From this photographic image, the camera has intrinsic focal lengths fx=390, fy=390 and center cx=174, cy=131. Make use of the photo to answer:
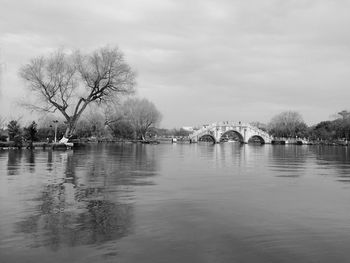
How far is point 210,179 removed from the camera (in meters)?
14.0

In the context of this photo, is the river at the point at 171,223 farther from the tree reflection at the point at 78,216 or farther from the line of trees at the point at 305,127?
the line of trees at the point at 305,127

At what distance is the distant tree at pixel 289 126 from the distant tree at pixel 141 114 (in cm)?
5397

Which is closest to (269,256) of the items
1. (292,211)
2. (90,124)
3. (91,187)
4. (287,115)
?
(292,211)

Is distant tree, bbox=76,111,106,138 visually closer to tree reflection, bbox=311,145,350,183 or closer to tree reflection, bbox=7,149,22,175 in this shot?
tree reflection, bbox=311,145,350,183

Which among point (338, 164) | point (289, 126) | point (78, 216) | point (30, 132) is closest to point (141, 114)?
point (30, 132)

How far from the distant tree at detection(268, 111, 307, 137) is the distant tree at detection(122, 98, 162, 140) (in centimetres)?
5397

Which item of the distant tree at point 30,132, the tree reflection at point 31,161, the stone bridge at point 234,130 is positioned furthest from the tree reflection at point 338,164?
the stone bridge at point 234,130

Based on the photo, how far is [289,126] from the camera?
13600 cm

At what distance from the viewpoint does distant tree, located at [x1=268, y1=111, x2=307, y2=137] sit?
5300 inches

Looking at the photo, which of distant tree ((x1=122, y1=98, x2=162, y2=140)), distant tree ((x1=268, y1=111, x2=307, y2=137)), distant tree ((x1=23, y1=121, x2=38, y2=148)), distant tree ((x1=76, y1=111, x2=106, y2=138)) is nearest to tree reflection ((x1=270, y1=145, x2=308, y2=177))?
distant tree ((x1=23, y1=121, x2=38, y2=148))

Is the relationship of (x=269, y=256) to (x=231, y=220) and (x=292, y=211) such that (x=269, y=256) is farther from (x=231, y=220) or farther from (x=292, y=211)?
(x=292, y=211)

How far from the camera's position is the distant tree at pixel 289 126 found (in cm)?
13462

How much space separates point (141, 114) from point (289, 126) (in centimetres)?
6149

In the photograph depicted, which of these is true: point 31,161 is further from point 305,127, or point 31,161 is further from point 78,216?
point 305,127
